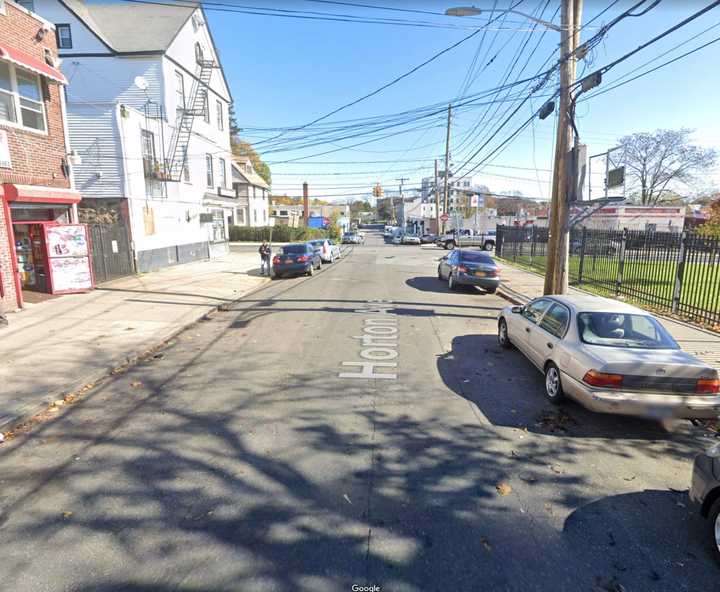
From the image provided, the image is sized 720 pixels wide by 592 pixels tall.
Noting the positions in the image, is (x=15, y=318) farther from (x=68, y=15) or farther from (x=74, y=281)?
(x=68, y=15)

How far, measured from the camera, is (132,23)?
22078 mm

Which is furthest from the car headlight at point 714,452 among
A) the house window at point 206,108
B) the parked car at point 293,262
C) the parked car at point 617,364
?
the house window at point 206,108

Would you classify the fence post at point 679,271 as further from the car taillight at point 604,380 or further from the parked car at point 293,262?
the parked car at point 293,262

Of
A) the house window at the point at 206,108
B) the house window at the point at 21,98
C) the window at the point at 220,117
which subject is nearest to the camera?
the house window at the point at 21,98

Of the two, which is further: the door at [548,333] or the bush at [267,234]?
the bush at [267,234]

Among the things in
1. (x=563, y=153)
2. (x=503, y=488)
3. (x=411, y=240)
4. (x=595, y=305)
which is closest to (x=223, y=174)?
(x=563, y=153)

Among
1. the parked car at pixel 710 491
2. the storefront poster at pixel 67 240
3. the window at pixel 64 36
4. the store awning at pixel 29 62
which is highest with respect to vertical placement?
the window at pixel 64 36

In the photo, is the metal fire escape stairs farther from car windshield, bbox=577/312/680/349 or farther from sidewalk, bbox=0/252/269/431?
car windshield, bbox=577/312/680/349

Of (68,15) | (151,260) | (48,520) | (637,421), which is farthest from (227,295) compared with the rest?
(68,15)

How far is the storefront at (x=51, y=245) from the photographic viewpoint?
38.0 feet

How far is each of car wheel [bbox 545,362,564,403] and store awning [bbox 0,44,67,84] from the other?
1300 cm

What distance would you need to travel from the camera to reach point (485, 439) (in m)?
4.50

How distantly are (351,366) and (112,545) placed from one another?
4.23 metres

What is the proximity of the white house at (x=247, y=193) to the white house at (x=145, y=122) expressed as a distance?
19444 mm
